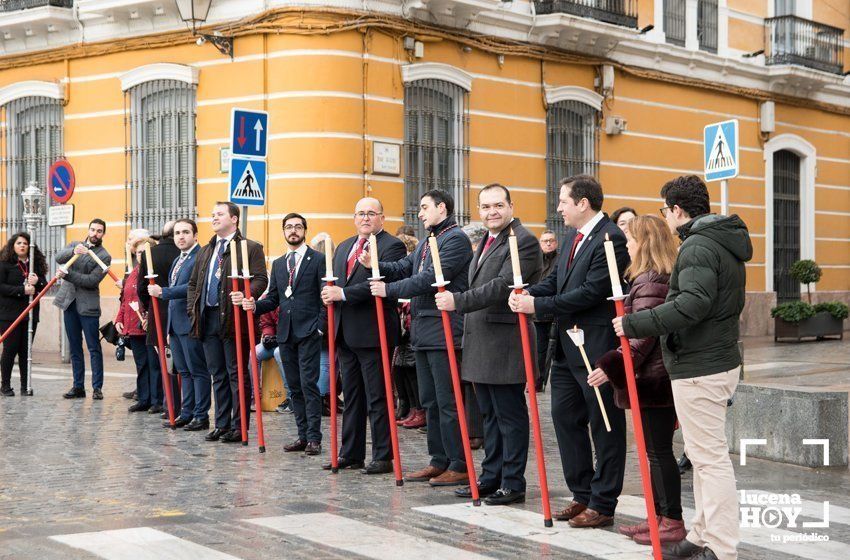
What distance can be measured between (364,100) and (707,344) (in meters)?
12.6

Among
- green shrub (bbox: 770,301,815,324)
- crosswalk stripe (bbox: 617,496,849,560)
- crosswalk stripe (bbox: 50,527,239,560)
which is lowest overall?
crosswalk stripe (bbox: 617,496,849,560)

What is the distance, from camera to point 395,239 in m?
9.54

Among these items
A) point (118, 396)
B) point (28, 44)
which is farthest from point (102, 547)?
point (28, 44)

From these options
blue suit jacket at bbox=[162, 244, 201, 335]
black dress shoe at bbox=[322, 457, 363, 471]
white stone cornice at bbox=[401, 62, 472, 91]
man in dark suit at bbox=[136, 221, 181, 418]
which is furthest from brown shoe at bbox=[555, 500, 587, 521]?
white stone cornice at bbox=[401, 62, 472, 91]

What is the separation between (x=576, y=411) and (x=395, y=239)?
2673 mm

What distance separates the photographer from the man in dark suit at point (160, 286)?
12438 millimetres

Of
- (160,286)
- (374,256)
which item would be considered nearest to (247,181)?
(160,286)

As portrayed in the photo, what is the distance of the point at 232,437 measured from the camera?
10.8 meters

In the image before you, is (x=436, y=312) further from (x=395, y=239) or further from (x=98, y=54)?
(x=98, y=54)

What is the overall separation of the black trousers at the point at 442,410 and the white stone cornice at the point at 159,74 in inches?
446

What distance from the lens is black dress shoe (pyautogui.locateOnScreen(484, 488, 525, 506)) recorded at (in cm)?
782

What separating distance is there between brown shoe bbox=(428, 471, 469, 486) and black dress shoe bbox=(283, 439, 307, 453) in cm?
201

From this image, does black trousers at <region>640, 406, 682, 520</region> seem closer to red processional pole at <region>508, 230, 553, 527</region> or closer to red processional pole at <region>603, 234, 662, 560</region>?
red processional pole at <region>603, 234, 662, 560</region>

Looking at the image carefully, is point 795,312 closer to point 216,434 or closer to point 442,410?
point 216,434
